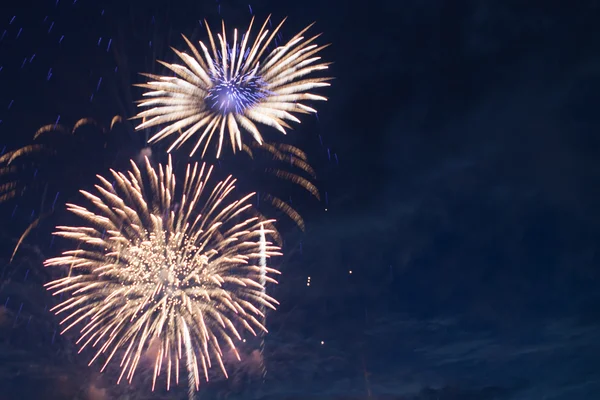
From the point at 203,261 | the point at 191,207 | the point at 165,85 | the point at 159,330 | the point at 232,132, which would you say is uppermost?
the point at 165,85

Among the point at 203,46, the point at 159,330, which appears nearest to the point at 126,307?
the point at 159,330

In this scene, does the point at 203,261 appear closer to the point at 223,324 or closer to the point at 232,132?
the point at 223,324

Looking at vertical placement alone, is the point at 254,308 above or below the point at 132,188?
below

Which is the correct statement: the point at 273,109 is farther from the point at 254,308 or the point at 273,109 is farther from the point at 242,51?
the point at 254,308

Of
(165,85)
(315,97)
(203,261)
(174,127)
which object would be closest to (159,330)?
(203,261)

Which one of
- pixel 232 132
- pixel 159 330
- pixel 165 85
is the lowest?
pixel 159 330

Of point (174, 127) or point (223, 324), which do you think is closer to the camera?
point (174, 127)

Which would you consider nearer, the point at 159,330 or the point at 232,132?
the point at 232,132

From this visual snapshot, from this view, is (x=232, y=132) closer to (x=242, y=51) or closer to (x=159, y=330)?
(x=242, y=51)

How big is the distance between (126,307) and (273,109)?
50.0 feet

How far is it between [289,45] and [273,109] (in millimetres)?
3509

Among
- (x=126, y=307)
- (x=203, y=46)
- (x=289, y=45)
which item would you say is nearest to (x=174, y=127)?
(x=203, y=46)

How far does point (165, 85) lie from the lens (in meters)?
26.3

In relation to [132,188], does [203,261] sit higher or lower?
lower
